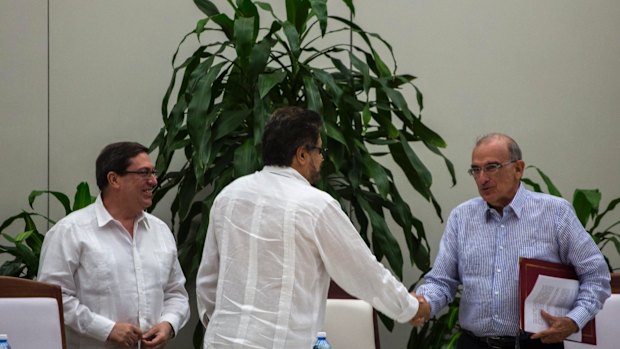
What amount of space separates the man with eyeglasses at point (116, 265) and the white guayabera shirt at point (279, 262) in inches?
25.6

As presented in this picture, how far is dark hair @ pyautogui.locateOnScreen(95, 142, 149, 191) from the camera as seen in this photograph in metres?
3.57

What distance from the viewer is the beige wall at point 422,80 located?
4957mm

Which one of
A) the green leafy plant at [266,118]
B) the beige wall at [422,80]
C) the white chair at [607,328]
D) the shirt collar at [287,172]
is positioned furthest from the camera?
the beige wall at [422,80]

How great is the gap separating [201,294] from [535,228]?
116 cm

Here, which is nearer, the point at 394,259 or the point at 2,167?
the point at 394,259

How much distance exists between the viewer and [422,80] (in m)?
5.32

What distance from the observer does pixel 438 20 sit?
17.6 feet

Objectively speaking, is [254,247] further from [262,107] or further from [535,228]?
[262,107]

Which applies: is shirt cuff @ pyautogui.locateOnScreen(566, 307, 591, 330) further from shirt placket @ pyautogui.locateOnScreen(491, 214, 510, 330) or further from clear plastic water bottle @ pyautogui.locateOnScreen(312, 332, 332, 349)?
clear plastic water bottle @ pyautogui.locateOnScreen(312, 332, 332, 349)

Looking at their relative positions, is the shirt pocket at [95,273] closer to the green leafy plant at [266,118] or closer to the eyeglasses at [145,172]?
the eyeglasses at [145,172]

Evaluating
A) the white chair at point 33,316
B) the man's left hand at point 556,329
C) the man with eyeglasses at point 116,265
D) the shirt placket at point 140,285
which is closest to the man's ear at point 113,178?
the man with eyeglasses at point 116,265

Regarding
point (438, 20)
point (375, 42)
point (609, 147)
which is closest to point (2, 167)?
point (375, 42)

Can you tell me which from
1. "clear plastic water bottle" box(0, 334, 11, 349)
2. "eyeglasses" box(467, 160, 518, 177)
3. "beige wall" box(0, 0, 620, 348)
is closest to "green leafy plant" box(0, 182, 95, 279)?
"beige wall" box(0, 0, 620, 348)

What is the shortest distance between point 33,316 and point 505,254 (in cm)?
158
